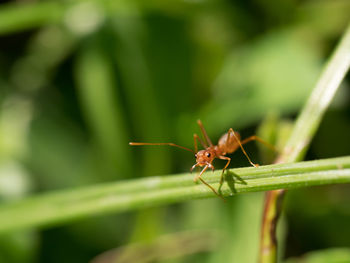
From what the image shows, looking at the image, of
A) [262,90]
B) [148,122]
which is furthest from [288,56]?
[148,122]

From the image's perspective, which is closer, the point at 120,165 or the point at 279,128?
the point at 279,128

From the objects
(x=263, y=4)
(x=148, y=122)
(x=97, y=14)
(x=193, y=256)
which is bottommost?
(x=193, y=256)

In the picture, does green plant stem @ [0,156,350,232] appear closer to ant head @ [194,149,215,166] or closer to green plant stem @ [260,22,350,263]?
green plant stem @ [260,22,350,263]

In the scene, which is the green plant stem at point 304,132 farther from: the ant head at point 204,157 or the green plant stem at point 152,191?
the ant head at point 204,157

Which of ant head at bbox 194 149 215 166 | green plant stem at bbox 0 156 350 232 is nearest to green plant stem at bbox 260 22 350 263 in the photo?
green plant stem at bbox 0 156 350 232

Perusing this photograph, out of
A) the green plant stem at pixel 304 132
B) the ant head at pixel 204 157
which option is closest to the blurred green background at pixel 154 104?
the ant head at pixel 204 157

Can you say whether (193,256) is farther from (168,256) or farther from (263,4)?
(263,4)
